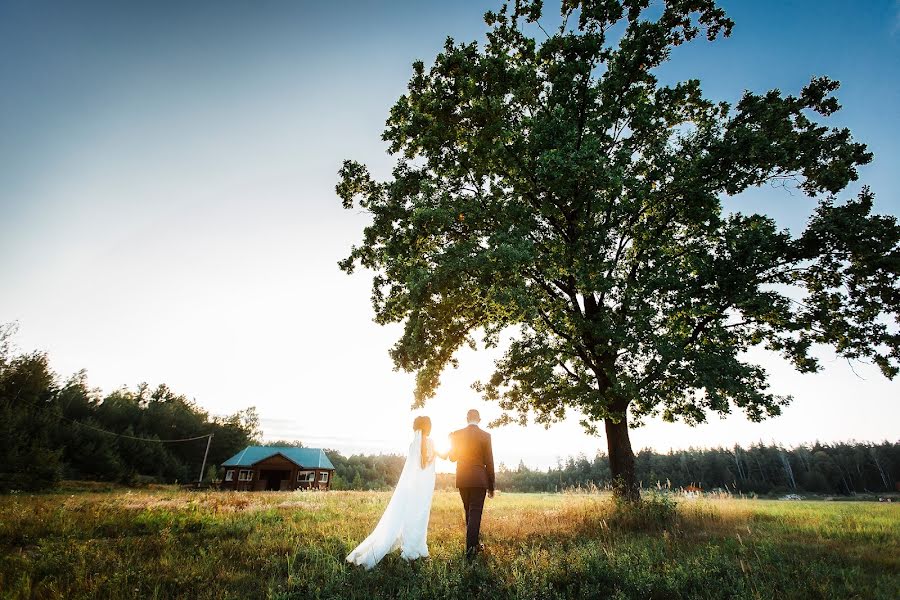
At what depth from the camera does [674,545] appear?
281 inches

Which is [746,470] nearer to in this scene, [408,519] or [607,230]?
[607,230]

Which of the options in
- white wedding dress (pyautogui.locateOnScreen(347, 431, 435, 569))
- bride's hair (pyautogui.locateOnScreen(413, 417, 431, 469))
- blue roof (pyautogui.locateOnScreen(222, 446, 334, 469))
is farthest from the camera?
blue roof (pyautogui.locateOnScreen(222, 446, 334, 469))

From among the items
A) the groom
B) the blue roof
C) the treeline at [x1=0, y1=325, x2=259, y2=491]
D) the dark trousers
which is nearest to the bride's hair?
the groom

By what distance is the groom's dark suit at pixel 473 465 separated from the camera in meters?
7.14

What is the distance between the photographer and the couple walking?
671cm

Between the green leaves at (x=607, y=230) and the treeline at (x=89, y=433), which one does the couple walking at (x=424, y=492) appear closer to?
the green leaves at (x=607, y=230)

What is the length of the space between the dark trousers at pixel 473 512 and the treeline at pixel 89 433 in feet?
131

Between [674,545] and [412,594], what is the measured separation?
17.6 ft

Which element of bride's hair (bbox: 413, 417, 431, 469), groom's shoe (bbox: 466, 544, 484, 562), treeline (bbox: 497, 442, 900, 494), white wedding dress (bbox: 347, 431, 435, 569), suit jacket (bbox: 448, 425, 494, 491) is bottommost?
treeline (bbox: 497, 442, 900, 494)

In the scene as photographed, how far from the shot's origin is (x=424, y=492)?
24.7ft

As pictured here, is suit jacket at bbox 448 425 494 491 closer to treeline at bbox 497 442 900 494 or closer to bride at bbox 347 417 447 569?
bride at bbox 347 417 447 569

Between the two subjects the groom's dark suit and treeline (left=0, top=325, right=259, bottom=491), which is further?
treeline (left=0, top=325, right=259, bottom=491)

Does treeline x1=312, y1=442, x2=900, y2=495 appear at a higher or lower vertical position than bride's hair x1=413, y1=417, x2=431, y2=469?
lower

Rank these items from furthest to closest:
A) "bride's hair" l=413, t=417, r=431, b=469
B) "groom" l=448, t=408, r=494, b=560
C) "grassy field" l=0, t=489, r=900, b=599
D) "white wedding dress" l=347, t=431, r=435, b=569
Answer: "bride's hair" l=413, t=417, r=431, b=469, "groom" l=448, t=408, r=494, b=560, "white wedding dress" l=347, t=431, r=435, b=569, "grassy field" l=0, t=489, r=900, b=599
